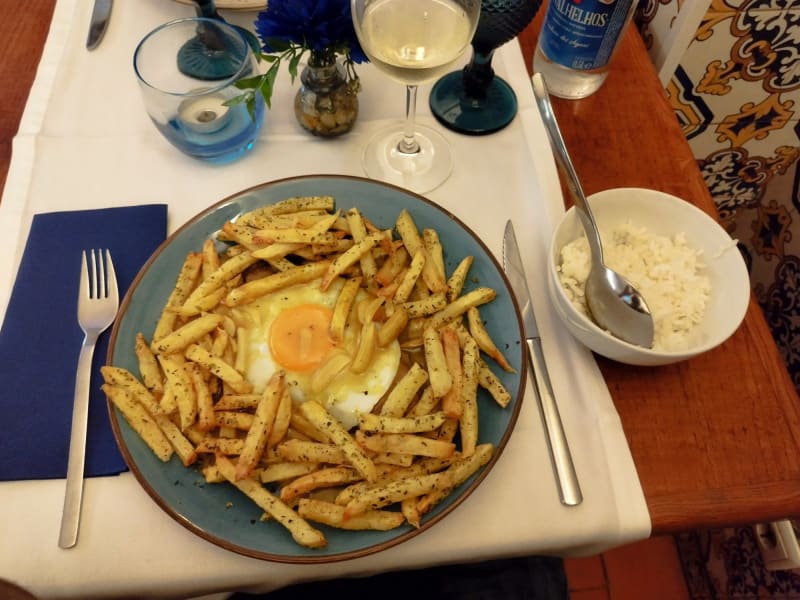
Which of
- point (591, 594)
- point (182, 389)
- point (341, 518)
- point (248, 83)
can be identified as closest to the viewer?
point (341, 518)

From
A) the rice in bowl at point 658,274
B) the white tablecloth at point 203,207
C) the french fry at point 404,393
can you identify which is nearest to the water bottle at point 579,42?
the white tablecloth at point 203,207

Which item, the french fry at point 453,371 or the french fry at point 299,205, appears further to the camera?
the french fry at point 299,205

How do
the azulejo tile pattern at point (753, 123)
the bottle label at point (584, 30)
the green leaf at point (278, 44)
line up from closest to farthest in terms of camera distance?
the green leaf at point (278, 44) → the bottle label at point (584, 30) → the azulejo tile pattern at point (753, 123)

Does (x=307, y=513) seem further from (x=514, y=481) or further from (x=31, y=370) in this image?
Answer: (x=31, y=370)

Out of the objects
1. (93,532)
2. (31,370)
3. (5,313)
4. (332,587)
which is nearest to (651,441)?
(332,587)

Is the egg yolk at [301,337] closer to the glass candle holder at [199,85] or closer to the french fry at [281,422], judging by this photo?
the french fry at [281,422]

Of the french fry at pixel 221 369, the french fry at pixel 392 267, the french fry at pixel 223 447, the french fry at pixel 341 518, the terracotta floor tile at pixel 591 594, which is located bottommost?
the terracotta floor tile at pixel 591 594

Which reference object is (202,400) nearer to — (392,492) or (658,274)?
(392,492)

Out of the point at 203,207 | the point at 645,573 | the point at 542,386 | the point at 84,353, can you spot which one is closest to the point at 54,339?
the point at 84,353
